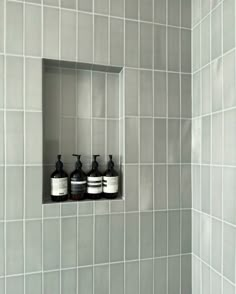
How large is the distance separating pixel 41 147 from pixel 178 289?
924 millimetres

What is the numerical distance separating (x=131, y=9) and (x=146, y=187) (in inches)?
31.9

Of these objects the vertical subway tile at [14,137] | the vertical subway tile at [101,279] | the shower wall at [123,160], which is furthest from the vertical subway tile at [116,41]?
the vertical subway tile at [101,279]

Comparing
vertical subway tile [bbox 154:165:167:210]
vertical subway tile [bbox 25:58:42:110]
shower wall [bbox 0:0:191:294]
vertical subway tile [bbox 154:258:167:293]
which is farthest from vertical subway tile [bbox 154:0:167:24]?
vertical subway tile [bbox 154:258:167:293]

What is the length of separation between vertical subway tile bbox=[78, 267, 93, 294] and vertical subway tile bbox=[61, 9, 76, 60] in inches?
35.8

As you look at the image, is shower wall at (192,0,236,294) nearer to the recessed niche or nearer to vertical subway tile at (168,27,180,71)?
vertical subway tile at (168,27,180,71)

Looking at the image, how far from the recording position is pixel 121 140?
45.8 inches

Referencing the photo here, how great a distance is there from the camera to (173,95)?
1.19m

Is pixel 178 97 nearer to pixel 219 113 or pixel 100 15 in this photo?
pixel 219 113

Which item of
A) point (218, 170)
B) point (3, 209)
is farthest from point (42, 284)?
point (218, 170)

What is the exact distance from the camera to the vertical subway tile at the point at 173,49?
118 cm

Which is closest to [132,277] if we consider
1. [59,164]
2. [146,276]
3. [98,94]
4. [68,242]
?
[146,276]

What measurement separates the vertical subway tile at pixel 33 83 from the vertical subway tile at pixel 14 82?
0.02 m

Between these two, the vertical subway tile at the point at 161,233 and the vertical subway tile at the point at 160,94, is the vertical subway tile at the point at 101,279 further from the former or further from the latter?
the vertical subway tile at the point at 160,94

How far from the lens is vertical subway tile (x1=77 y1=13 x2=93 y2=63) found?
1061mm
